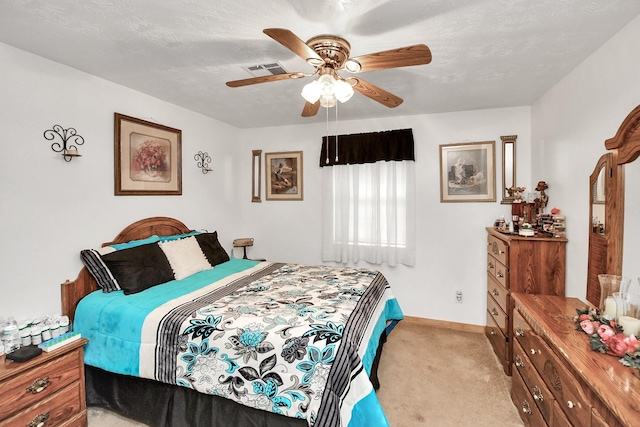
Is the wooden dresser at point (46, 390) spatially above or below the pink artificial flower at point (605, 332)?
below

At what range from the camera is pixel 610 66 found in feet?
6.24

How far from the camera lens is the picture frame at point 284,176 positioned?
4188 millimetres

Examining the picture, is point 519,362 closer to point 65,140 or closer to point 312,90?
point 312,90

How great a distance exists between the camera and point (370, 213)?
388cm

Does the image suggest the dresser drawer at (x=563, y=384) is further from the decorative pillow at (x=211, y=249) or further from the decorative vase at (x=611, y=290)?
the decorative pillow at (x=211, y=249)

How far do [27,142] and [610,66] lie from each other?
3884 mm

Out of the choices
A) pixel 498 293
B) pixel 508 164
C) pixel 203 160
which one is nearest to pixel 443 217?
pixel 508 164

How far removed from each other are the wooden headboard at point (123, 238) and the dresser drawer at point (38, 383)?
0.52m

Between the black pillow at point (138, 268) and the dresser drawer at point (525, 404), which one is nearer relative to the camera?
the dresser drawer at point (525, 404)

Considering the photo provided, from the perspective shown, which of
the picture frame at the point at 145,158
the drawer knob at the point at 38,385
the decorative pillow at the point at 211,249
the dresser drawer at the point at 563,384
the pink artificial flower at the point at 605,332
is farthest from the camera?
the decorative pillow at the point at 211,249

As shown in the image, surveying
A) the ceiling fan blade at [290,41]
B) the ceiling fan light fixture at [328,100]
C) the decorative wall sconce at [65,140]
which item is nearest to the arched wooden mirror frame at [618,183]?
the ceiling fan light fixture at [328,100]

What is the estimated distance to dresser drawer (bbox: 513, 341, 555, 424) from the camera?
1.58m

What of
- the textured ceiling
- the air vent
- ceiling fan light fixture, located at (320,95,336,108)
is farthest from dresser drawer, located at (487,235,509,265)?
the air vent

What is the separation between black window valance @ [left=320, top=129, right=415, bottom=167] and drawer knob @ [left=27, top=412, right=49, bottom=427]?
3291 mm
